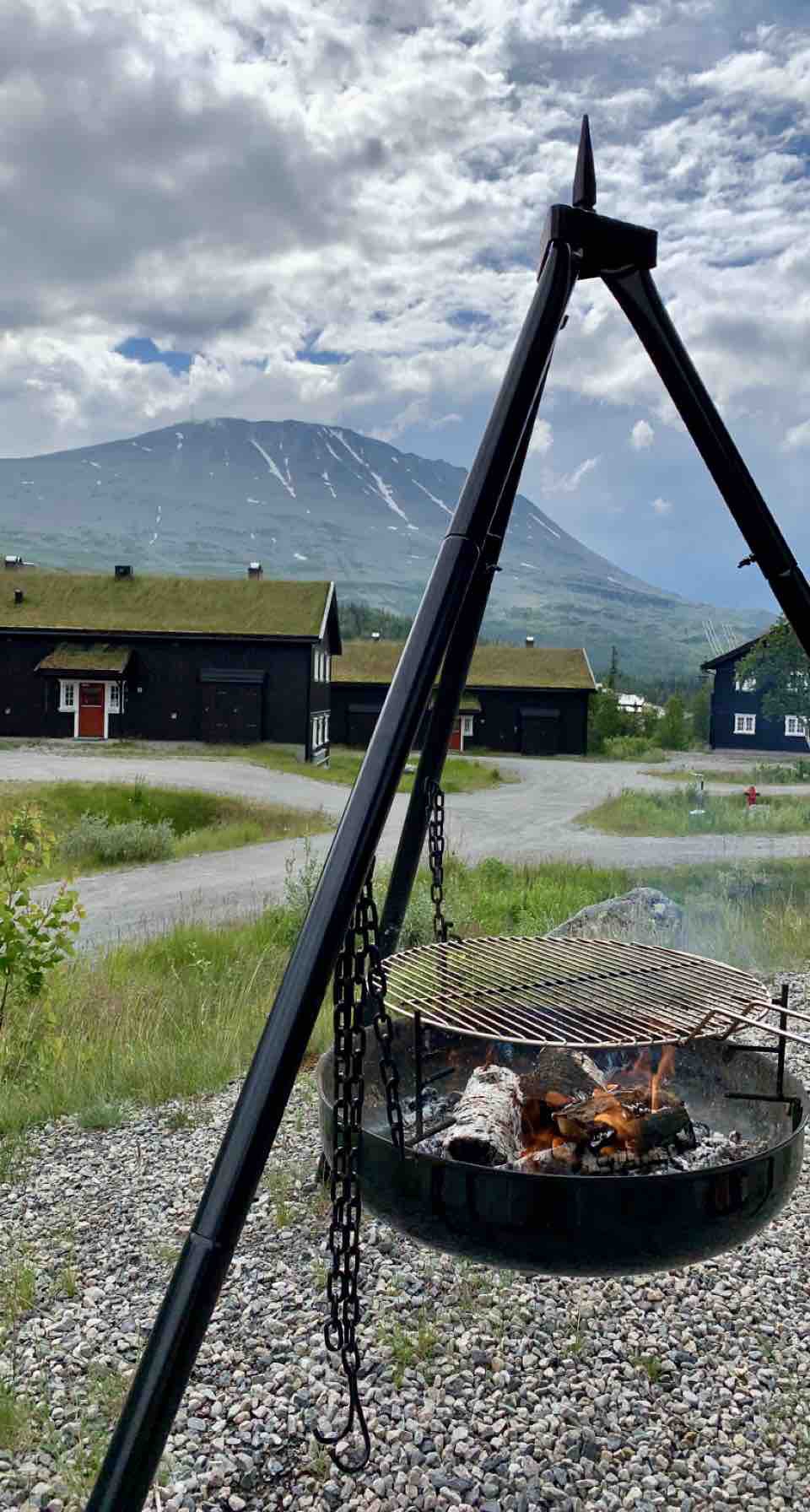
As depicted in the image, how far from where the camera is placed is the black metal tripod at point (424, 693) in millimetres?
1488

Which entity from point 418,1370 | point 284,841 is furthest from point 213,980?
point 284,841

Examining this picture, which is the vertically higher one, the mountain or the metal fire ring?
the mountain

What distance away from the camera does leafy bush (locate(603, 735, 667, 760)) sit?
16.6 metres

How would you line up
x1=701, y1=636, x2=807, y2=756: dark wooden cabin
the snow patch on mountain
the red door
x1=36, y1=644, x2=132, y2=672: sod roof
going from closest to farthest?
x1=36, y1=644, x2=132, y2=672: sod roof, the red door, x1=701, y1=636, x2=807, y2=756: dark wooden cabin, the snow patch on mountain

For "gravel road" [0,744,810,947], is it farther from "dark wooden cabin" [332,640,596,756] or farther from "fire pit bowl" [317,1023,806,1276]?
"fire pit bowl" [317,1023,806,1276]

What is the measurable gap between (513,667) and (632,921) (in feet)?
41.1

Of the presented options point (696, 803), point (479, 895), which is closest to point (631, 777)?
point (696, 803)

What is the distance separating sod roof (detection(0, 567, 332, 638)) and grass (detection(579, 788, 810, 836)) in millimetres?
6352

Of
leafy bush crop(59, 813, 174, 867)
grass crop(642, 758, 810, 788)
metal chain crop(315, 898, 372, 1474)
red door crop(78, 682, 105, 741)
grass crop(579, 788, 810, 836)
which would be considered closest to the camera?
metal chain crop(315, 898, 372, 1474)

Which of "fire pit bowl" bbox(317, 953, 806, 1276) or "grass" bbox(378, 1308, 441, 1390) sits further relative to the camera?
"grass" bbox(378, 1308, 441, 1390)

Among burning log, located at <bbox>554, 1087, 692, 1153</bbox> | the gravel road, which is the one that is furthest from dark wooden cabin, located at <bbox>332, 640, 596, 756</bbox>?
burning log, located at <bbox>554, 1087, 692, 1153</bbox>

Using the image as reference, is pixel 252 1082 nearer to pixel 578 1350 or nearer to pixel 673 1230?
pixel 673 1230

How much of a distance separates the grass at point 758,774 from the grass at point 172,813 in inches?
240

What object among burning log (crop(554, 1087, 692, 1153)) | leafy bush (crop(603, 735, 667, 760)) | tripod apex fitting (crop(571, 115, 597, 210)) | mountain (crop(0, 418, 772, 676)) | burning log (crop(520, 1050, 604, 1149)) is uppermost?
mountain (crop(0, 418, 772, 676))
